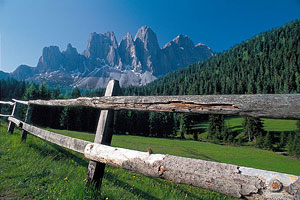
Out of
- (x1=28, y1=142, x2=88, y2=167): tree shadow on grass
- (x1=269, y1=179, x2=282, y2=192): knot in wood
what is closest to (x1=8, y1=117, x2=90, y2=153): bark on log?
(x1=28, y1=142, x2=88, y2=167): tree shadow on grass

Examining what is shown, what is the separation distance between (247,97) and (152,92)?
146582 mm

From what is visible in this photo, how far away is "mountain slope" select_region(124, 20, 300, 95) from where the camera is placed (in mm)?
113438

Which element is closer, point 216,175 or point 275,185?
point 275,185

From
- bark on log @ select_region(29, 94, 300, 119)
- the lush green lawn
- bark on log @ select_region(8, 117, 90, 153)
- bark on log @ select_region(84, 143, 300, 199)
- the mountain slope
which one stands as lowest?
the lush green lawn

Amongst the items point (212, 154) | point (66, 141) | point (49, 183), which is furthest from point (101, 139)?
point (212, 154)

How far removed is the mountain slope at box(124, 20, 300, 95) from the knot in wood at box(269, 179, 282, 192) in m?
126

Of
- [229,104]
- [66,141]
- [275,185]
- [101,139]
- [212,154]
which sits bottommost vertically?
[212,154]

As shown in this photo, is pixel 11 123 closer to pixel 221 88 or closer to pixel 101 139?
pixel 101 139

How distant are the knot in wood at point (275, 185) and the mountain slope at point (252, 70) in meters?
126

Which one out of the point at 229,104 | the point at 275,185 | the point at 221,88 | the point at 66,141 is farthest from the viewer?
the point at 221,88

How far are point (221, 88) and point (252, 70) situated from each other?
33463mm

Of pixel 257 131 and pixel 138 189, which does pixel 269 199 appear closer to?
pixel 138 189

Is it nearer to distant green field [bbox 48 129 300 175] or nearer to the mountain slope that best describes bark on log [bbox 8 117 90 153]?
distant green field [bbox 48 129 300 175]

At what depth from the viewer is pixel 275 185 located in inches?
47.8
